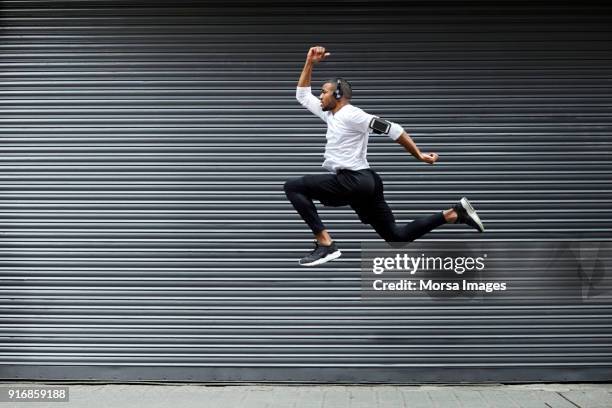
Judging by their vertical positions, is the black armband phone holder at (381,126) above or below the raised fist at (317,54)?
below

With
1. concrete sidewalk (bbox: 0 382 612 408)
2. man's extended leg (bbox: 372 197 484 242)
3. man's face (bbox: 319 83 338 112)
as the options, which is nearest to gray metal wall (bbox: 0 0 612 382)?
concrete sidewalk (bbox: 0 382 612 408)

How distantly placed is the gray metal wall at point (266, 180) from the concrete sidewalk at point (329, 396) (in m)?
0.18

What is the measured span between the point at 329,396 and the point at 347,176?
4.78 meters

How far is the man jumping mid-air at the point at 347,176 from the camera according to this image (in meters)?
6.21

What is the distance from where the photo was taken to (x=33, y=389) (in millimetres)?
10625

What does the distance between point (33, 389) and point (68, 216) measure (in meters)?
2.09

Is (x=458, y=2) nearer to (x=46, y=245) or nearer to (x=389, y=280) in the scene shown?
(x=389, y=280)

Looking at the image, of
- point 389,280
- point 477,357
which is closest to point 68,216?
point 389,280

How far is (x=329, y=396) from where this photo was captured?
10.4 m

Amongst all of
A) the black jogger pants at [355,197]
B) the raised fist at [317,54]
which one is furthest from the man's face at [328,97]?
the black jogger pants at [355,197]

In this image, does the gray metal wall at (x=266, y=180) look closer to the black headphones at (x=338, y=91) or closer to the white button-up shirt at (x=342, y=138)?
the white button-up shirt at (x=342, y=138)

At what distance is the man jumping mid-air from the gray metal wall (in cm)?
437

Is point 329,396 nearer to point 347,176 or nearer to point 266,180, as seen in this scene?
point 266,180

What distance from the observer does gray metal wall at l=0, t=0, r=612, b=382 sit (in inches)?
425
